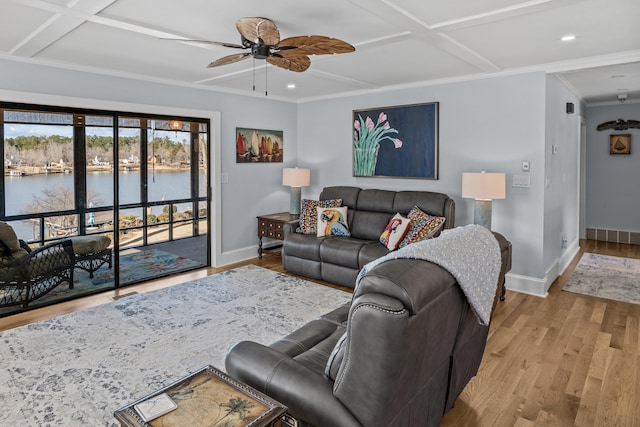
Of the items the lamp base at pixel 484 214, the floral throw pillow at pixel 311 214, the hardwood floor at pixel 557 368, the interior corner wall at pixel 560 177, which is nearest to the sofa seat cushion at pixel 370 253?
the floral throw pillow at pixel 311 214

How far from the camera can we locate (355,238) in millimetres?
5098

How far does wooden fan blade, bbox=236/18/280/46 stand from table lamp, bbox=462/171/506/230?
8.37 ft

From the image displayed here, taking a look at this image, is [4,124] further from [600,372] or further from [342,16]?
[600,372]

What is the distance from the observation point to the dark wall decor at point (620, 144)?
262 inches

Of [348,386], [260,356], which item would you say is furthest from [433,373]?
[260,356]

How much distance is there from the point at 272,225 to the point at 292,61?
3.01 m

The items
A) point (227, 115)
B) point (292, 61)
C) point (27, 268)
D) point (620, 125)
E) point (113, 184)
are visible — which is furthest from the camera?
point (620, 125)

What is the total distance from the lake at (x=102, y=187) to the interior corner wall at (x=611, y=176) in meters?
6.43

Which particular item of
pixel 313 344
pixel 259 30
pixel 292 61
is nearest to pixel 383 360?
pixel 313 344

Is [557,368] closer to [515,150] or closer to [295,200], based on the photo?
[515,150]

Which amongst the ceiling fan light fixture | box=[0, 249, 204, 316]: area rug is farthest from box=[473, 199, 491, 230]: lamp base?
the ceiling fan light fixture

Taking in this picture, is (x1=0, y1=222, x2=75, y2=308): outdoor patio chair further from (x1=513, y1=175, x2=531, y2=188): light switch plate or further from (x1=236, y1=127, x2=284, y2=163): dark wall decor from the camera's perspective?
(x1=513, y1=175, x2=531, y2=188): light switch plate

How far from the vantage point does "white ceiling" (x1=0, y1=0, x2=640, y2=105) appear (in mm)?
2629

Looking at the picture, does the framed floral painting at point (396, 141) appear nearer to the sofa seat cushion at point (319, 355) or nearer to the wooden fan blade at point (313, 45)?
the wooden fan blade at point (313, 45)
